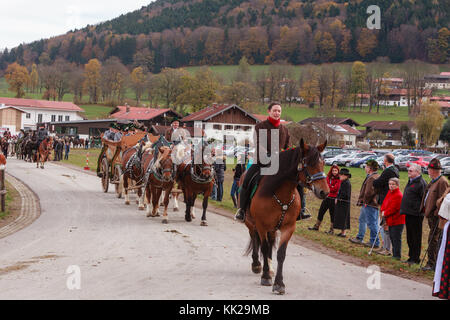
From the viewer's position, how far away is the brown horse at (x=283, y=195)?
22.7ft

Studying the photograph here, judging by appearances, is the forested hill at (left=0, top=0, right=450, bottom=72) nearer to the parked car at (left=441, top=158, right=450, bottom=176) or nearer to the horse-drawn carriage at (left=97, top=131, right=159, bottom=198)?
the parked car at (left=441, top=158, right=450, bottom=176)

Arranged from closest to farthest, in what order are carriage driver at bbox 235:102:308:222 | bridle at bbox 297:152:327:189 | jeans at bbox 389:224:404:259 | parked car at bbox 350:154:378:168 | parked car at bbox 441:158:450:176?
bridle at bbox 297:152:327:189 < carriage driver at bbox 235:102:308:222 < jeans at bbox 389:224:404:259 < parked car at bbox 441:158:450:176 < parked car at bbox 350:154:378:168

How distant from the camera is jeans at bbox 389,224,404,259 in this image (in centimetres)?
1020

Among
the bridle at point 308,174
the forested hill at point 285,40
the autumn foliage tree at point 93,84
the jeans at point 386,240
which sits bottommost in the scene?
the jeans at point 386,240

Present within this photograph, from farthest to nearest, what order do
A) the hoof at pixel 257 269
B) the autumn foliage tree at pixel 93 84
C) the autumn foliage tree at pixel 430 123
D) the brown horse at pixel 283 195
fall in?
the autumn foliage tree at pixel 93 84, the autumn foliage tree at pixel 430 123, the hoof at pixel 257 269, the brown horse at pixel 283 195

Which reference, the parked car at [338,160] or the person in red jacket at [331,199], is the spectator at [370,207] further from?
the parked car at [338,160]

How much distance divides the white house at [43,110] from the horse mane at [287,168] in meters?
98.1

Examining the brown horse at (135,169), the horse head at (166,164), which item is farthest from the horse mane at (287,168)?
the brown horse at (135,169)

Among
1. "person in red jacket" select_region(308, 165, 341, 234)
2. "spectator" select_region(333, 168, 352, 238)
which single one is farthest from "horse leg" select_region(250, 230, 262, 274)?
"person in red jacket" select_region(308, 165, 341, 234)

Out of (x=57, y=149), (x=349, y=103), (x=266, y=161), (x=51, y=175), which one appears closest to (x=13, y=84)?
(x=349, y=103)

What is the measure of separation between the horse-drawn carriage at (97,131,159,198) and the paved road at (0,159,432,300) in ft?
18.4

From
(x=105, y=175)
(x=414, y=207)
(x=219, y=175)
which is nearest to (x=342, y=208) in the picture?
(x=414, y=207)

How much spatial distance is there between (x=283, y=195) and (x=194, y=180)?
684 centimetres

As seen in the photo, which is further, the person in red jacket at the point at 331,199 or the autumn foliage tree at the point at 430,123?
the autumn foliage tree at the point at 430,123
